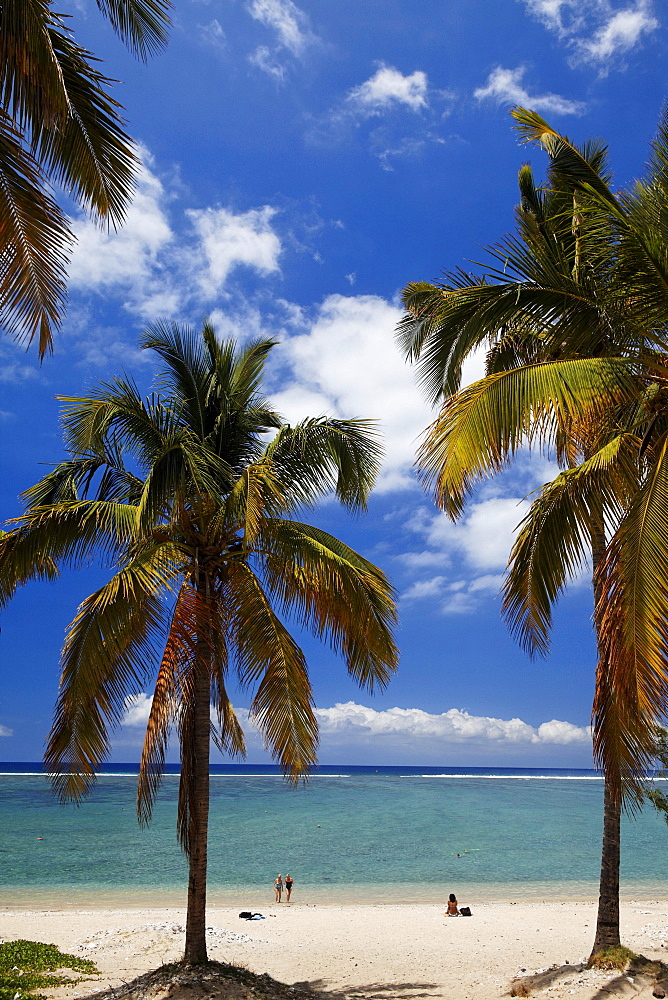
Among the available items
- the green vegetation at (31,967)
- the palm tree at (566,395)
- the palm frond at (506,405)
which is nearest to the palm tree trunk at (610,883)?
the palm tree at (566,395)

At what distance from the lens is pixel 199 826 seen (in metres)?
8.41

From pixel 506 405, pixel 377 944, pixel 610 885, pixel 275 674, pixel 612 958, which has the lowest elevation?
pixel 377 944

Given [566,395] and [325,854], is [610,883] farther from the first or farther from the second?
[325,854]

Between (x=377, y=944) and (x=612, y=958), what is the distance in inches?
252

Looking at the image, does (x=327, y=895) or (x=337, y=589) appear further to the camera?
(x=327, y=895)

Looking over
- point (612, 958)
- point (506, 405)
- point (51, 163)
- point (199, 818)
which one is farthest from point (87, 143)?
point (612, 958)

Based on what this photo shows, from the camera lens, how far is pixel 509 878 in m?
24.5

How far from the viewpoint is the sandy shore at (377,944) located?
9.45m

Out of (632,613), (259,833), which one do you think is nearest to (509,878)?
(259,833)

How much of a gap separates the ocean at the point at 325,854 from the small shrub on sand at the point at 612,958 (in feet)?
16.8

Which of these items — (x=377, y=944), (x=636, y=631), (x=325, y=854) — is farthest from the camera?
(x=325, y=854)

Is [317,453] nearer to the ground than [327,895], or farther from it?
farther from it

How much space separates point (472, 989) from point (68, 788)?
5986mm

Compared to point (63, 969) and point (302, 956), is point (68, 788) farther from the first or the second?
point (302, 956)
